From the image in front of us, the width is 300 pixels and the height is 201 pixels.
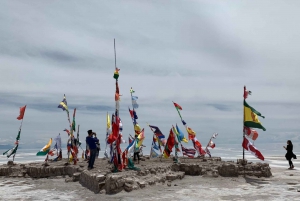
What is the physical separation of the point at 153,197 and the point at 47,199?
4234 millimetres

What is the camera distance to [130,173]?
1296 cm

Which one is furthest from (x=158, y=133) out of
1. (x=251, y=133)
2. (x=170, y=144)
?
(x=251, y=133)

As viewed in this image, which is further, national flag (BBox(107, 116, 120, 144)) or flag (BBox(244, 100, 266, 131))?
flag (BBox(244, 100, 266, 131))

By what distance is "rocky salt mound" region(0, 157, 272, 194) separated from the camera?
1194cm

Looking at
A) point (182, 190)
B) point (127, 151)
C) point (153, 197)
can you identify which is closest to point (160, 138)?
point (127, 151)

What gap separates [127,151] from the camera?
1414cm

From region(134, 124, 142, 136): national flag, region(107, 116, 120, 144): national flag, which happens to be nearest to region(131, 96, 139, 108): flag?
region(134, 124, 142, 136): national flag

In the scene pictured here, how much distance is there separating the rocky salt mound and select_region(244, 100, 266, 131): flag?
7.65ft

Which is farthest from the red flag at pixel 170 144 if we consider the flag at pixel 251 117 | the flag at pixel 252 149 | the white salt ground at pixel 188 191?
the flag at pixel 251 117

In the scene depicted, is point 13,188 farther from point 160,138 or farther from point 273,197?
point 273,197

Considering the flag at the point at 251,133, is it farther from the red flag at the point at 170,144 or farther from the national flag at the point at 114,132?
the national flag at the point at 114,132

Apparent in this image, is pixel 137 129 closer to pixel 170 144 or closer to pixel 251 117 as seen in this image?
pixel 170 144

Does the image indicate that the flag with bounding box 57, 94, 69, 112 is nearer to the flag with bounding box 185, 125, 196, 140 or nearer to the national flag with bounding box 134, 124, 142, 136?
the national flag with bounding box 134, 124, 142, 136

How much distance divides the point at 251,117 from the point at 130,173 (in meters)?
8.00
